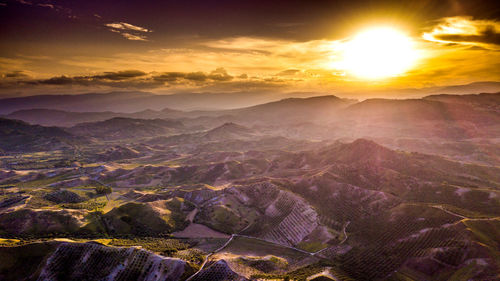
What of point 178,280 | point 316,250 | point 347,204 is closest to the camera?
point 178,280

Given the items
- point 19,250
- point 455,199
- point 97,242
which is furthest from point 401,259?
point 19,250

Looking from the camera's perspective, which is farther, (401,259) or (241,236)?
(241,236)

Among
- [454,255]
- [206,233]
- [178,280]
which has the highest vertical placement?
[454,255]

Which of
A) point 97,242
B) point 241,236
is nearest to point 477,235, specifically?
point 241,236

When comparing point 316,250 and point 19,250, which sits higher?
point 19,250

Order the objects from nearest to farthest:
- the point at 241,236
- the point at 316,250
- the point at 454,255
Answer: the point at 454,255, the point at 316,250, the point at 241,236

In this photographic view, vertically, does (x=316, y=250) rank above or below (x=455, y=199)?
below

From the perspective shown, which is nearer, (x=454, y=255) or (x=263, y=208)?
(x=454, y=255)

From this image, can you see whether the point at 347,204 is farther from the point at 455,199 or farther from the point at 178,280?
the point at 178,280

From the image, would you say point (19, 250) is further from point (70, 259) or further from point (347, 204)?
point (347, 204)

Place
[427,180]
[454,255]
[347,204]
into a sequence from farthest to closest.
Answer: [427,180] → [347,204] → [454,255]
